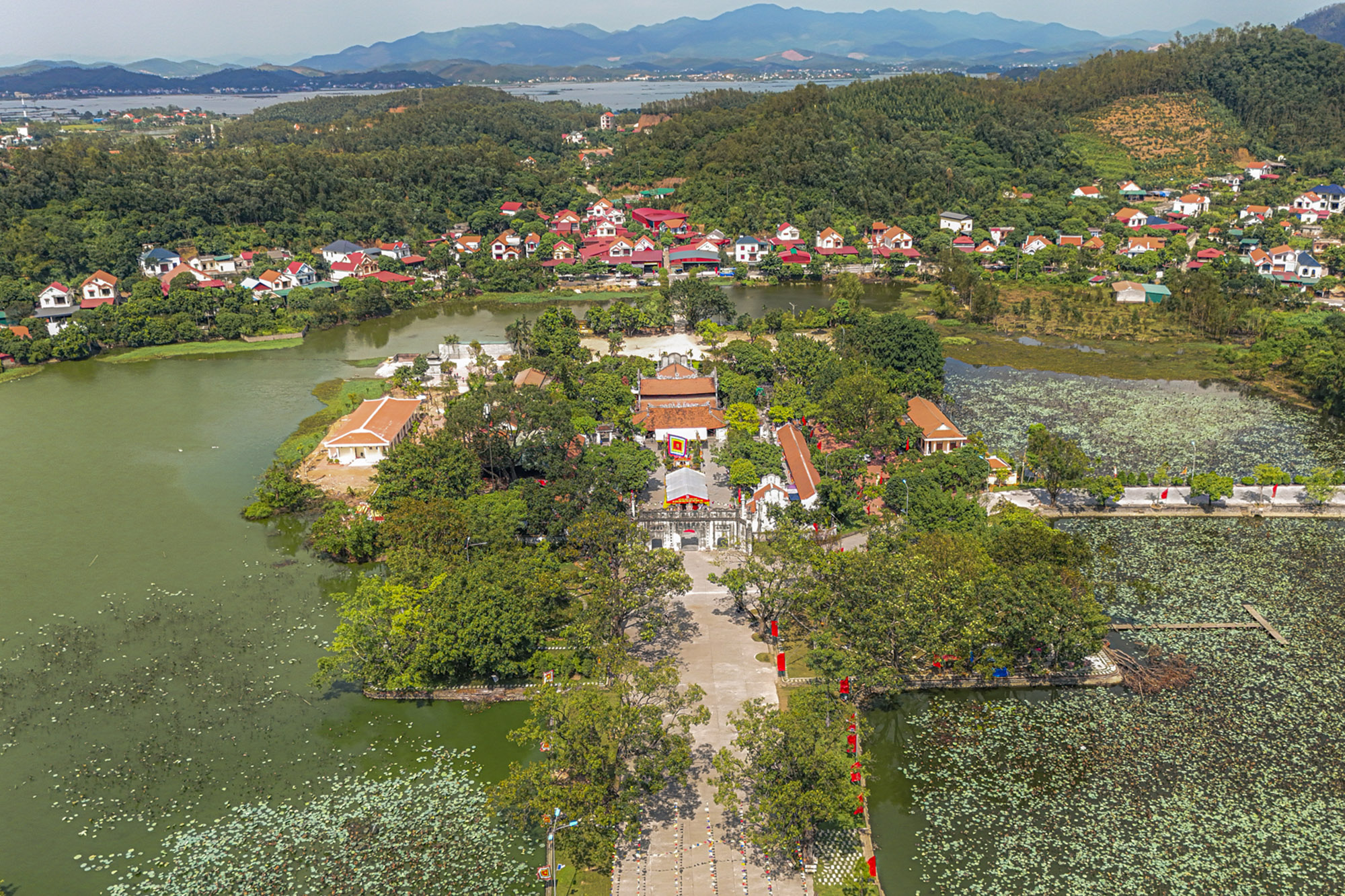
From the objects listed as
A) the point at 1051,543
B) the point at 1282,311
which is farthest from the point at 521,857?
the point at 1282,311

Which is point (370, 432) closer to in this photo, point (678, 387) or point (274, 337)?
point (678, 387)

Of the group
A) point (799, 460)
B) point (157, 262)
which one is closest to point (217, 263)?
point (157, 262)

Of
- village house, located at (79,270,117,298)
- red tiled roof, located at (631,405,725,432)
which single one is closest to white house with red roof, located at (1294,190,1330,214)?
red tiled roof, located at (631,405,725,432)

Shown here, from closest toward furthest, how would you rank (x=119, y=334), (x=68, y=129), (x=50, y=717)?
(x=50, y=717) → (x=119, y=334) → (x=68, y=129)

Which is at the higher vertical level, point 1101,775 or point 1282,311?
point 1282,311

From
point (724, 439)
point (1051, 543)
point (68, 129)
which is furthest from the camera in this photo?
point (68, 129)

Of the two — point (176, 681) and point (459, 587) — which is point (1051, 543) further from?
point (176, 681)
